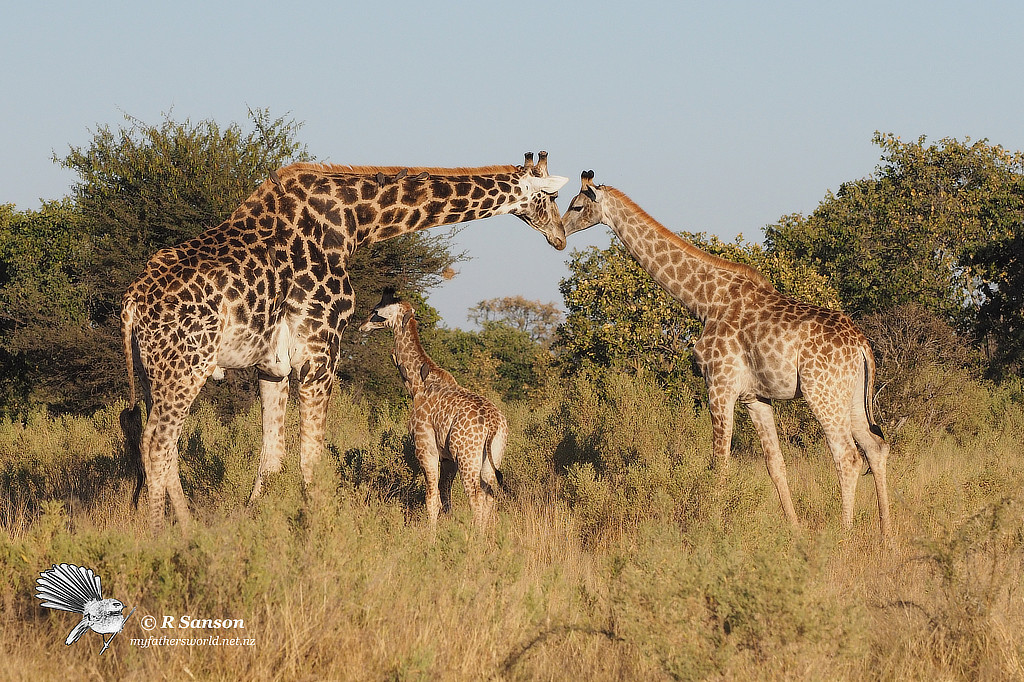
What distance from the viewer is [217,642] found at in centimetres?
455

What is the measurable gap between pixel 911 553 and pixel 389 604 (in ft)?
13.7

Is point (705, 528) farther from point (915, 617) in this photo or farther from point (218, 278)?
point (218, 278)

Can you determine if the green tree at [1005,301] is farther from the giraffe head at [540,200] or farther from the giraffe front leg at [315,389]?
the giraffe front leg at [315,389]

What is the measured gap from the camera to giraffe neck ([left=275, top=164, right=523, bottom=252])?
771cm

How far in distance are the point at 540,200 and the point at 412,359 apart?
2205 mm

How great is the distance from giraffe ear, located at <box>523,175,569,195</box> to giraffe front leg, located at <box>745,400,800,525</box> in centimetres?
258

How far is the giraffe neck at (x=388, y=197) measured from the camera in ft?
25.3

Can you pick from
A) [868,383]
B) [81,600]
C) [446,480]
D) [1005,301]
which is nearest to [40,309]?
[446,480]

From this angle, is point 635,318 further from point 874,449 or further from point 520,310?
point 520,310

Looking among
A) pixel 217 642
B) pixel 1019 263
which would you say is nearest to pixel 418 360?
pixel 217 642

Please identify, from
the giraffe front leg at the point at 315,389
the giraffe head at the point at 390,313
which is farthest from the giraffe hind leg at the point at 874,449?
the giraffe front leg at the point at 315,389

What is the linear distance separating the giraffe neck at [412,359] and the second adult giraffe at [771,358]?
5.92 ft

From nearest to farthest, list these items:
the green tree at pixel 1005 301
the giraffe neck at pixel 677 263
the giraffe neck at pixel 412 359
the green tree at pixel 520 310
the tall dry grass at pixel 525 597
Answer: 1. the tall dry grass at pixel 525 597
2. the giraffe neck at pixel 677 263
3. the giraffe neck at pixel 412 359
4. the green tree at pixel 1005 301
5. the green tree at pixel 520 310

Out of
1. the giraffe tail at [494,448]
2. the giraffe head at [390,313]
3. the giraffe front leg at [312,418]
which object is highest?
the giraffe head at [390,313]
